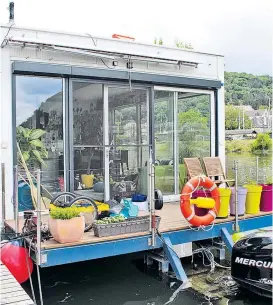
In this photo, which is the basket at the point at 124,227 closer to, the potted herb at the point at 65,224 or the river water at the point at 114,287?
the potted herb at the point at 65,224

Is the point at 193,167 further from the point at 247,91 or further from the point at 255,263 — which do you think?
the point at 247,91

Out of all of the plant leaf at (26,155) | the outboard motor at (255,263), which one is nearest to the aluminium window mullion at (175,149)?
the plant leaf at (26,155)

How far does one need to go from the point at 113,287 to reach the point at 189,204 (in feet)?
4.30

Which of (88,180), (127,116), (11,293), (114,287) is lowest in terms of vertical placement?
(114,287)

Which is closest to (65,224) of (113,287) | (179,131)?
(113,287)

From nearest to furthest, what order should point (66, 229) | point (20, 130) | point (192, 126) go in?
1. point (66, 229)
2. point (20, 130)
3. point (192, 126)

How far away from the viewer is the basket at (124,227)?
4.27 m

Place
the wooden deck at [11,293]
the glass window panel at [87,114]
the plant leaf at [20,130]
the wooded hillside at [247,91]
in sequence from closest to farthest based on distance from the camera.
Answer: the wooden deck at [11,293] → the plant leaf at [20,130] → the glass window panel at [87,114] → the wooded hillside at [247,91]

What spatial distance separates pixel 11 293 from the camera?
313 centimetres

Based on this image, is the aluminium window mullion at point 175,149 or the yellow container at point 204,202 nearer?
the yellow container at point 204,202

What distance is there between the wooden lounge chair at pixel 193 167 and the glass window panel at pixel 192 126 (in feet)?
1.06

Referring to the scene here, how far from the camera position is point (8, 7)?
575 cm

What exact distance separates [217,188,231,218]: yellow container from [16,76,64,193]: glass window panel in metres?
2.21

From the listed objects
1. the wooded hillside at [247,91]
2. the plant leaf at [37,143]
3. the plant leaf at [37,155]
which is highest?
the wooded hillside at [247,91]
